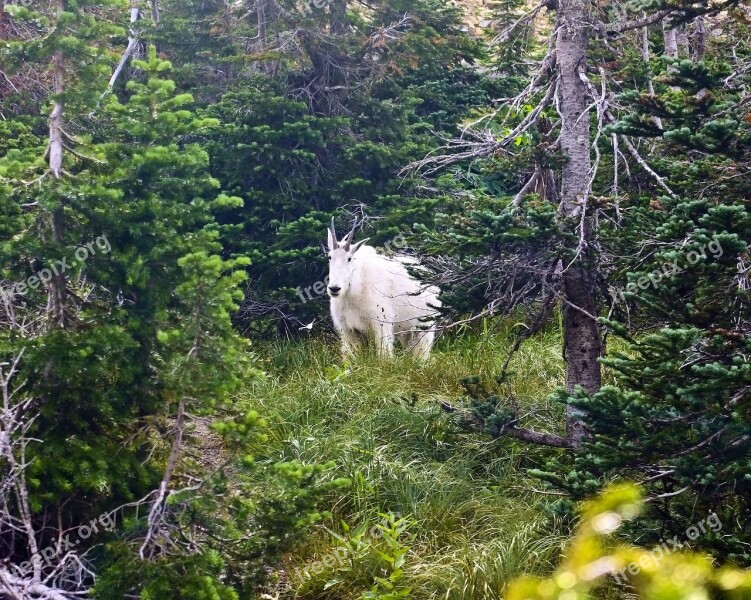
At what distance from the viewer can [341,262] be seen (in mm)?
9305

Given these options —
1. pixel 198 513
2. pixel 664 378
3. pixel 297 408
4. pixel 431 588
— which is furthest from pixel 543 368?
pixel 198 513

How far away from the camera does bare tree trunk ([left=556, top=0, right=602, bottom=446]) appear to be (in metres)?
5.95

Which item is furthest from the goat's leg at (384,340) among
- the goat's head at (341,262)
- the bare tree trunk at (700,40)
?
the bare tree trunk at (700,40)

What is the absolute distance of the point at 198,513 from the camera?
4.61 meters

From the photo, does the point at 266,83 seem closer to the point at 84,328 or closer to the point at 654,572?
the point at 84,328

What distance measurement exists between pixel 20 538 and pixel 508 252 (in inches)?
145

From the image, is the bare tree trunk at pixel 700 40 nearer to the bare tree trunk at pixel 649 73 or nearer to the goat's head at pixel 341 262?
the bare tree trunk at pixel 649 73

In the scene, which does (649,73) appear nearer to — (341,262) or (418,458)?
(418,458)

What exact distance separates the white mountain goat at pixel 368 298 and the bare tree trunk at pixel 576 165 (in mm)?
3074

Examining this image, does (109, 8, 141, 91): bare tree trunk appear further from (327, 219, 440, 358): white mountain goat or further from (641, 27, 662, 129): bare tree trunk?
(641, 27, 662, 129): bare tree trunk

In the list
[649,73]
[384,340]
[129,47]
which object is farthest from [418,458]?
[129,47]

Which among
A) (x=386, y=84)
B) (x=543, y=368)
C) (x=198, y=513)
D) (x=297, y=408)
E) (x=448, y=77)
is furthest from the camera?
(x=448, y=77)

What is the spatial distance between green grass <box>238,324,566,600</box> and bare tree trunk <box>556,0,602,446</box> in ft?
2.57

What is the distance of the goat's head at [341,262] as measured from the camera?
359 inches
